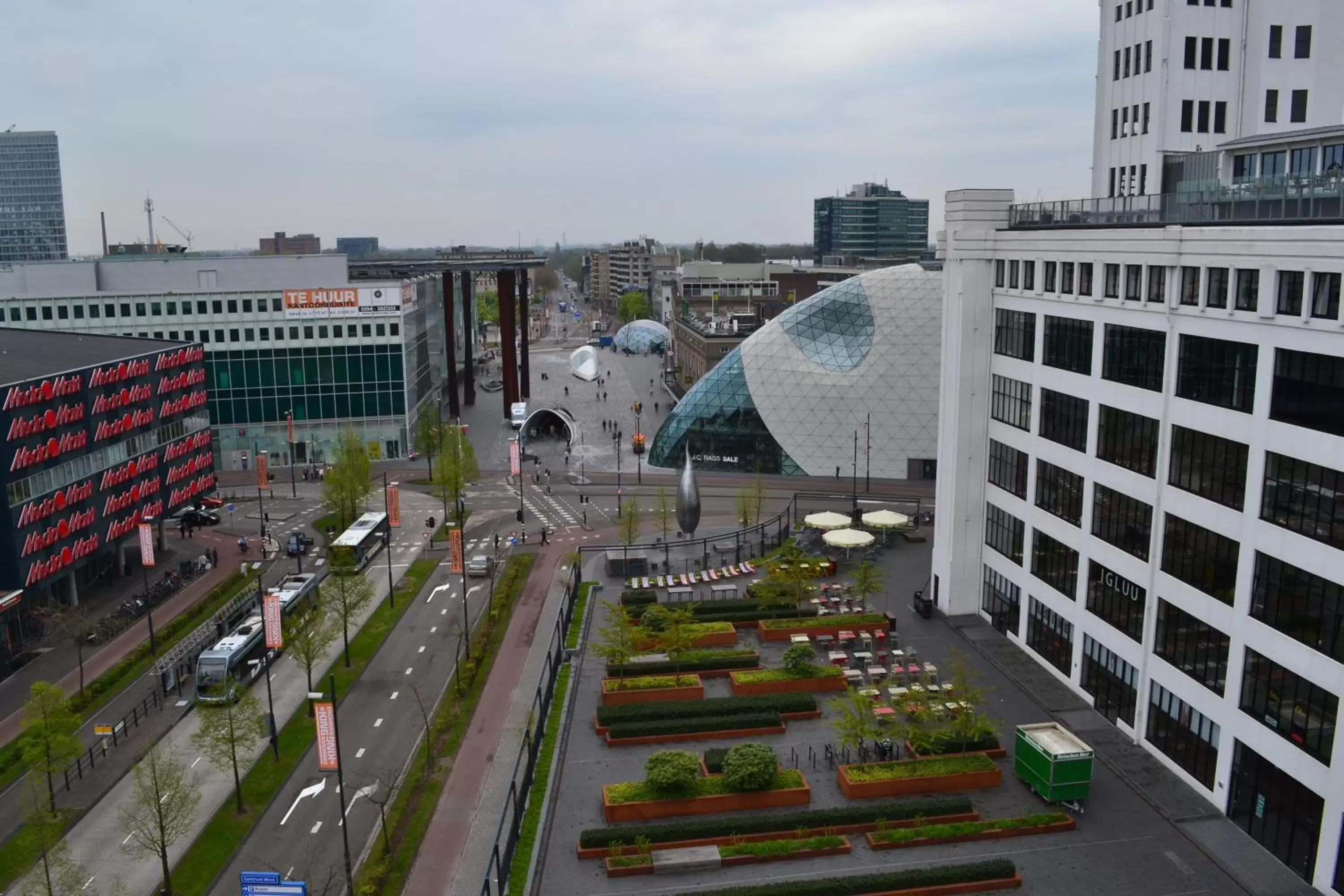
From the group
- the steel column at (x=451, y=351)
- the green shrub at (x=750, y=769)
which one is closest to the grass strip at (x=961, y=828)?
the green shrub at (x=750, y=769)

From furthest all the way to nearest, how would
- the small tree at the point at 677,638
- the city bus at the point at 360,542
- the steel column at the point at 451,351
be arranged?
the steel column at the point at 451,351 < the city bus at the point at 360,542 < the small tree at the point at 677,638

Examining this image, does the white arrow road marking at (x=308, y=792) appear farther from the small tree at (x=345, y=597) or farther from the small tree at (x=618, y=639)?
the small tree at (x=618, y=639)

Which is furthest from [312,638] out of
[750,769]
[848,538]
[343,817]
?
[848,538]

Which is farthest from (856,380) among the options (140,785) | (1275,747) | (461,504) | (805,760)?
(140,785)

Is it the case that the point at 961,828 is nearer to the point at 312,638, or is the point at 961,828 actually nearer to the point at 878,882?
the point at 878,882

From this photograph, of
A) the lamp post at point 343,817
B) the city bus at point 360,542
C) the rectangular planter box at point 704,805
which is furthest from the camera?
the city bus at point 360,542

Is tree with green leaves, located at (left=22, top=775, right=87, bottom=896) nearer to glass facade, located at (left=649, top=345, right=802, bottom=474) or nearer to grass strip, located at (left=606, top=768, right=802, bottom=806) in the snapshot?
grass strip, located at (left=606, top=768, right=802, bottom=806)
